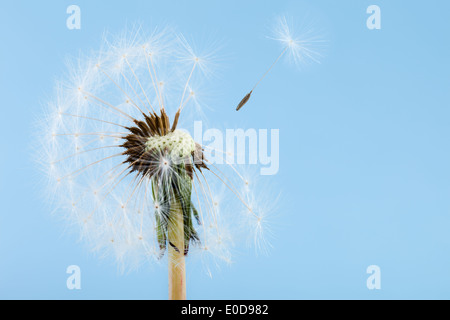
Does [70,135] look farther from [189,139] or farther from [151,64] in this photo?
[189,139]

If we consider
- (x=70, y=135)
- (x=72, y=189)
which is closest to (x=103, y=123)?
(x=70, y=135)

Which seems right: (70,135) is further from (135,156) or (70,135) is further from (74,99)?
(135,156)

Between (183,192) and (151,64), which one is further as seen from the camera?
(151,64)

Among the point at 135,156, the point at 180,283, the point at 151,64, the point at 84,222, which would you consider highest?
the point at 151,64

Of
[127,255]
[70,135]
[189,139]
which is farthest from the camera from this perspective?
[70,135]

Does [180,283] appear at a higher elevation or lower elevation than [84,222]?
lower

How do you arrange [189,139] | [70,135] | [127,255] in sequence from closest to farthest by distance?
[189,139] < [127,255] < [70,135]
